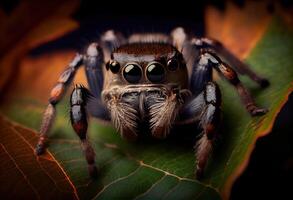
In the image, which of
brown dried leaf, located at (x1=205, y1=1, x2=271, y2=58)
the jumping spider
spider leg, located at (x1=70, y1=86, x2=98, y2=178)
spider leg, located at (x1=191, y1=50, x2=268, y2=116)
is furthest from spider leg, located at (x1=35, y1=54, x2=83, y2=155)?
brown dried leaf, located at (x1=205, y1=1, x2=271, y2=58)

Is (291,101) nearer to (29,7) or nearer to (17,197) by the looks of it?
(17,197)

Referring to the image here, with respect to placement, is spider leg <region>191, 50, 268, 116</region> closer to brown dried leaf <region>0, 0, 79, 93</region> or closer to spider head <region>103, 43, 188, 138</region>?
spider head <region>103, 43, 188, 138</region>

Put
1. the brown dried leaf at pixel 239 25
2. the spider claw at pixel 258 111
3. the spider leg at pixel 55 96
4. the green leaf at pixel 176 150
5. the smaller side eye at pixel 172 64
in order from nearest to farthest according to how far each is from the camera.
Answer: the green leaf at pixel 176 150 < the spider claw at pixel 258 111 < the smaller side eye at pixel 172 64 < the spider leg at pixel 55 96 < the brown dried leaf at pixel 239 25

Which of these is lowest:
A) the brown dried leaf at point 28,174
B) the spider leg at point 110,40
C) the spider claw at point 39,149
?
the brown dried leaf at point 28,174

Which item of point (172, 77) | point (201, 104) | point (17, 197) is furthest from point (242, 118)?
point (17, 197)

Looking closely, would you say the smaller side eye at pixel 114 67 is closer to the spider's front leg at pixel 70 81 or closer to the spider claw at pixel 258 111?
the spider's front leg at pixel 70 81

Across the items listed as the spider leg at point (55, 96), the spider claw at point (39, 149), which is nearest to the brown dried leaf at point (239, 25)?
the spider leg at point (55, 96)

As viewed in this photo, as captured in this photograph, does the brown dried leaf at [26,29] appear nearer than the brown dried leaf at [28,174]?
No
